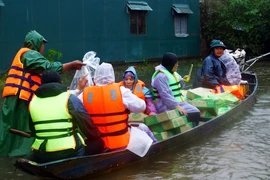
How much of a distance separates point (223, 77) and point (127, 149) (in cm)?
444

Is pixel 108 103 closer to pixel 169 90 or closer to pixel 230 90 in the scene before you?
pixel 169 90

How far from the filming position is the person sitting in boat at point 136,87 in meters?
7.05

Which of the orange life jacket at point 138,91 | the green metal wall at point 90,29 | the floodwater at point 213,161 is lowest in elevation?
the floodwater at point 213,161

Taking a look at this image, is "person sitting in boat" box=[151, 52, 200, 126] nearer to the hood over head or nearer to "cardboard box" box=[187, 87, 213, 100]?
the hood over head

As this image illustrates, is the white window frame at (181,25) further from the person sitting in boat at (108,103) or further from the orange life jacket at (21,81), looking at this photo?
the person sitting in boat at (108,103)

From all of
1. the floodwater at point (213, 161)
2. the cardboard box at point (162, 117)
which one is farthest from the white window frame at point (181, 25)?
the cardboard box at point (162, 117)

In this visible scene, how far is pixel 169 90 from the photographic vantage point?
689cm

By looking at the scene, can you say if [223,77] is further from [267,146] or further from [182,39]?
[182,39]

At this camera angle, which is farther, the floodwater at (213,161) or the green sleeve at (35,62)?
the green sleeve at (35,62)

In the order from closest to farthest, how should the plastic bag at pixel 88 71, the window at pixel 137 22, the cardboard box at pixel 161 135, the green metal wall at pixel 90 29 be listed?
the plastic bag at pixel 88 71 < the cardboard box at pixel 161 135 < the green metal wall at pixel 90 29 < the window at pixel 137 22

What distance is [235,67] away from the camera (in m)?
9.52

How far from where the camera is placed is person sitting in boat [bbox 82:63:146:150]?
5.37 metres

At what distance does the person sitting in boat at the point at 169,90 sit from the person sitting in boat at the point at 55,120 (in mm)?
2066

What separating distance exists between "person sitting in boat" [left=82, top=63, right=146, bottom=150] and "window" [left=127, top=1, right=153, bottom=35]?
12.7 metres
